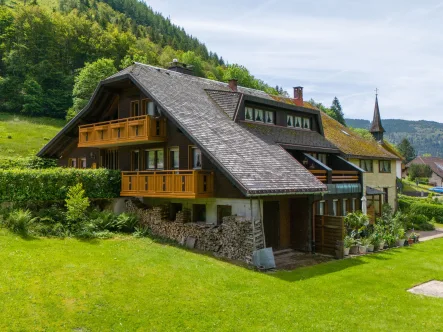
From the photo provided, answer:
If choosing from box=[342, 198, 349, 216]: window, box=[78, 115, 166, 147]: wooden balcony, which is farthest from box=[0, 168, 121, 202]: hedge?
box=[342, 198, 349, 216]: window

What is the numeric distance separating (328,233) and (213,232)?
6085 millimetres

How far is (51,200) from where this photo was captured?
2103 cm

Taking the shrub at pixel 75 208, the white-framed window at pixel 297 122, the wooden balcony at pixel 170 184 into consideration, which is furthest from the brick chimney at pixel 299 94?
the shrub at pixel 75 208

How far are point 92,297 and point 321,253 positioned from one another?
12.5 meters

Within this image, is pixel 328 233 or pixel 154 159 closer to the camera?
pixel 328 233

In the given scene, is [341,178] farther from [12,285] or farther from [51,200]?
[12,285]

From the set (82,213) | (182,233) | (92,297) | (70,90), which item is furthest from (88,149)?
(70,90)

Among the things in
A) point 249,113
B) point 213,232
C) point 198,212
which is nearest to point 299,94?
point 249,113

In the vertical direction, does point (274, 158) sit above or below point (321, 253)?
above

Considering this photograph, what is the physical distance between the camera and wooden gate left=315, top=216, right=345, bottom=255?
1995 centimetres

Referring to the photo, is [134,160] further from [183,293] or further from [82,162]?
[183,293]

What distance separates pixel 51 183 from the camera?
2089cm

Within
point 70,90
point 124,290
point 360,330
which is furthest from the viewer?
point 70,90

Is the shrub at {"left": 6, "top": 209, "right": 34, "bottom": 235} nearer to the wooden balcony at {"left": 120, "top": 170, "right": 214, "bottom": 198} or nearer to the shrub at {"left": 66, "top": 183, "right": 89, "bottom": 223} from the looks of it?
the shrub at {"left": 66, "top": 183, "right": 89, "bottom": 223}
